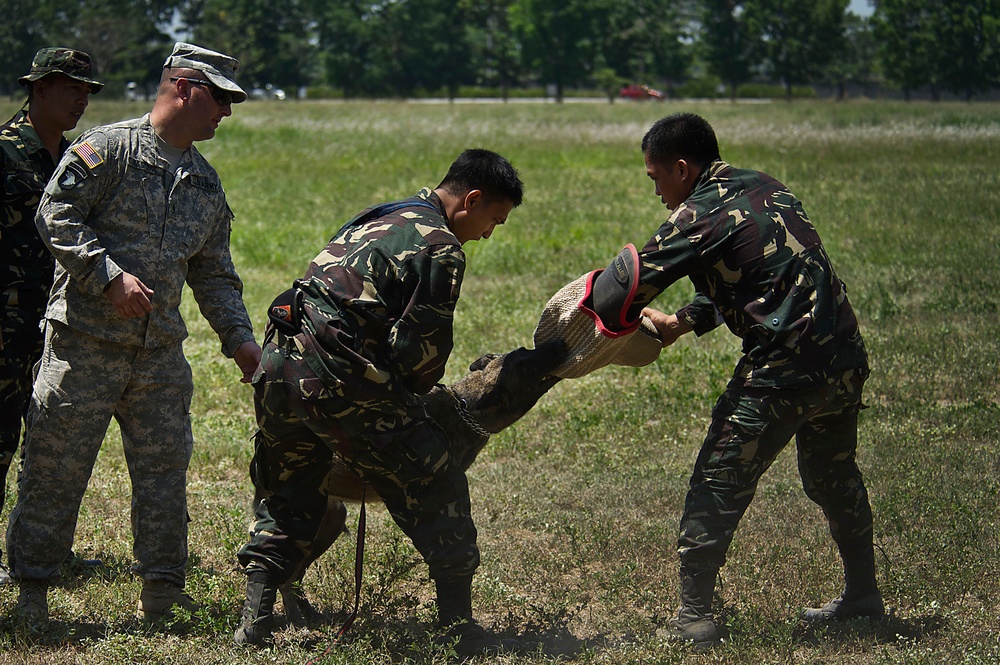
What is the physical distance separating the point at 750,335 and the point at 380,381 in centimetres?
145

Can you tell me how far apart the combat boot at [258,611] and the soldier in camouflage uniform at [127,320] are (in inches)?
17.4

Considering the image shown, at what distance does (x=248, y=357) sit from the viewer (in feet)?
15.0

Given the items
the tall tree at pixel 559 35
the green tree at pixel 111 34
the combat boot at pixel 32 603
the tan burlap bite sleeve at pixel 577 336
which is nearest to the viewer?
the tan burlap bite sleeve at pixel 577 336

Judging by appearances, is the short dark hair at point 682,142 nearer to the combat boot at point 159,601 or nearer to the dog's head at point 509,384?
the dog's head at point 509,384

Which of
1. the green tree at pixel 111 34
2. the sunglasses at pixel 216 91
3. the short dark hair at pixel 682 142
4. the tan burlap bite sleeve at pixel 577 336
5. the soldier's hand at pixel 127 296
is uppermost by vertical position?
the green tree at pixel 111 34

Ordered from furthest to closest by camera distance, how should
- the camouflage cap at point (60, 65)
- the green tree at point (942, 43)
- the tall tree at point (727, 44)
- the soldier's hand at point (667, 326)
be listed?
1. the tall tree at point (727, 44)
2. the green tree at point (942, 43)
3. the camouflage cap at point (60, 65)
4. the soldier's hand at point (667, 326)

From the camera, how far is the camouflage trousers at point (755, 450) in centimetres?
418

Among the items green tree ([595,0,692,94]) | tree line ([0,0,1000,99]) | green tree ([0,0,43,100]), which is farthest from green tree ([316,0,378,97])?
green tree ([0,0,43,100])

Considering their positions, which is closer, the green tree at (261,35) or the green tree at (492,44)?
the green tree at (261,35)

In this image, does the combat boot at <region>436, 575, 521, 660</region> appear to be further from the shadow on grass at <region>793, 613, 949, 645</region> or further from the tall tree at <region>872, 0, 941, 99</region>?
the tall tree at <region>872, 0, 941, 99</region>

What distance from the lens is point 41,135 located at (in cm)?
508

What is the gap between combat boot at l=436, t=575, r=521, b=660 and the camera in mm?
4273

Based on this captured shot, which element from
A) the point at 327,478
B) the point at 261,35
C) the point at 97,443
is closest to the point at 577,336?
the point at 327,478

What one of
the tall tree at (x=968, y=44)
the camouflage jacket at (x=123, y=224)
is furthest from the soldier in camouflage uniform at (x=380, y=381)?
the tall tree at (x=968, y=44)
